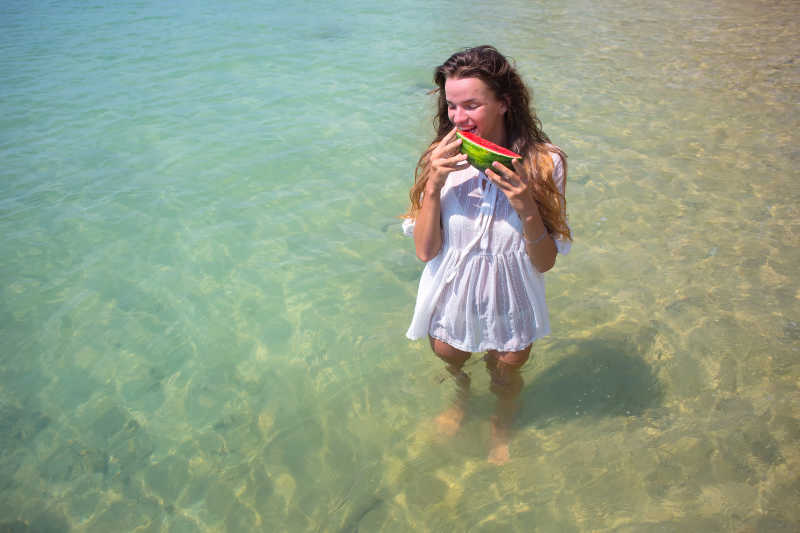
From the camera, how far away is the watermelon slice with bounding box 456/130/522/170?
211cm

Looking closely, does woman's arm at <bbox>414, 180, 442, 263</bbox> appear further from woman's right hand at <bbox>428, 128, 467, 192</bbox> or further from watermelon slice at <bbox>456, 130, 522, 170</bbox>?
watermelon slice at <bbox>456, 130, 522, 170</bbox>

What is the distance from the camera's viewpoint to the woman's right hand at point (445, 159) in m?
2.21

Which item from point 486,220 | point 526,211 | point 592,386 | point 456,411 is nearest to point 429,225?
point 486,220

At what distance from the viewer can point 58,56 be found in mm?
10211

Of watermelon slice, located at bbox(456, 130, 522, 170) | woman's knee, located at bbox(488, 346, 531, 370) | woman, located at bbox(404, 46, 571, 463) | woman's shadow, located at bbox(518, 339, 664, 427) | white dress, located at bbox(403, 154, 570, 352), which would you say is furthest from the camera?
woman's shadow, located at bbox(518, 339, 664, 427)

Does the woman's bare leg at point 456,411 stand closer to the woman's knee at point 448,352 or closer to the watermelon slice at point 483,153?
the woman's knee at point 448,352

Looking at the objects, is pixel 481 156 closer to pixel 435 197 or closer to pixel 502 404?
pixel 435 197

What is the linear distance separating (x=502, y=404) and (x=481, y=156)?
1.67 m

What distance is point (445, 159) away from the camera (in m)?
2.22

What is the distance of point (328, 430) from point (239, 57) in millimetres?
8772

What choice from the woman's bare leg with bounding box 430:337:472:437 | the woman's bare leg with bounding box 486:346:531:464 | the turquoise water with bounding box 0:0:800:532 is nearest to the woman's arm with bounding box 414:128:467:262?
the woman's bare leg with bounding box 486:346:531:464

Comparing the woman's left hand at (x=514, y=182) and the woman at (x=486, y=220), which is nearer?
the woman's left hand at (x=514, y=182)

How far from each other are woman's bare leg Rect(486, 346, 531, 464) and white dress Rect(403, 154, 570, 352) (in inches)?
13.8

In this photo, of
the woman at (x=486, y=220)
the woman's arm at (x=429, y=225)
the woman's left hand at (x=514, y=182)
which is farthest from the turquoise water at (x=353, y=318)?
the woman's left hand at (x=514, y=182)
